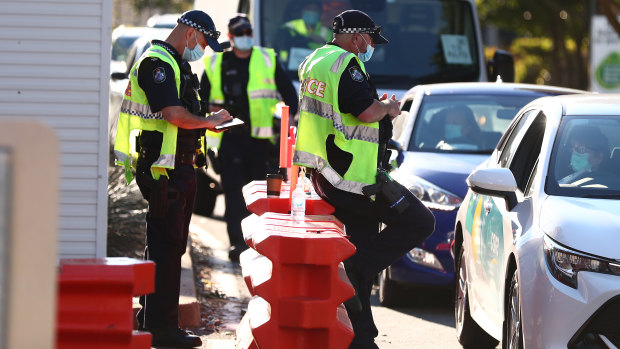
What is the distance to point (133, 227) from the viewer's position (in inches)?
393

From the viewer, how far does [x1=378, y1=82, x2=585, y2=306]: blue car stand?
9125mm

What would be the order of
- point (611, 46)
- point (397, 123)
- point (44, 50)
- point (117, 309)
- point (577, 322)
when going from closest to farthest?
point (117, 309), point (577, 322), point (44, 50), point (397, 123), point (611, 46)

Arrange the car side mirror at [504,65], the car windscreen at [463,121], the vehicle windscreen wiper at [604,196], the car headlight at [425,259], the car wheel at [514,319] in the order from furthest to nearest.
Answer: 1. the car side mirror at [504,65]
2. the car windscreen at [463,121]
3. the car headlight at [425,259]
4. the vehicle windscreen wiper at [604,196]
5. the car wheel at [514,319]

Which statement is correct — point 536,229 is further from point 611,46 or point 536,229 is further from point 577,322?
point 611,46

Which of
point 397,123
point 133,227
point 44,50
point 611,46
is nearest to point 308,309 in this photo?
point 44,50

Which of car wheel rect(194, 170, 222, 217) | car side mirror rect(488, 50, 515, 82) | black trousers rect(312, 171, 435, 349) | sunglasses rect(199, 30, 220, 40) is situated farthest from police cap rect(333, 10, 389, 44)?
car wheel rect(194, 170, 222, 217)

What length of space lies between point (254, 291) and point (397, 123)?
5150 millimetres

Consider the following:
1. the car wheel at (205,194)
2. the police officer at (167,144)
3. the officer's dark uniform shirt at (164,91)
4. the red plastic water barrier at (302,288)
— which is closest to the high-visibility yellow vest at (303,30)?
the car wheel at (205,194)

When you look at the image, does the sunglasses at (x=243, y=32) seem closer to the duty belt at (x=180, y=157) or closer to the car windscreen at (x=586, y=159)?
the duty belt at (x=180, y=157)

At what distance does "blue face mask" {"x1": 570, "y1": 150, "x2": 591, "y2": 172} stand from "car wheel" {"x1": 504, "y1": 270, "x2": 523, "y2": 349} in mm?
646

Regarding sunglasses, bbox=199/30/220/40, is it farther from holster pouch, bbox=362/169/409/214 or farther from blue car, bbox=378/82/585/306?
blue car, bbox=378/82/585/306

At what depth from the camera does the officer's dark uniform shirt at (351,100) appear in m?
6.49

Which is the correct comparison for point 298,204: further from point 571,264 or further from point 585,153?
point 571,264

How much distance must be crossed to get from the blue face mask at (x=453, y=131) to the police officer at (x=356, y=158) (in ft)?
11.1
